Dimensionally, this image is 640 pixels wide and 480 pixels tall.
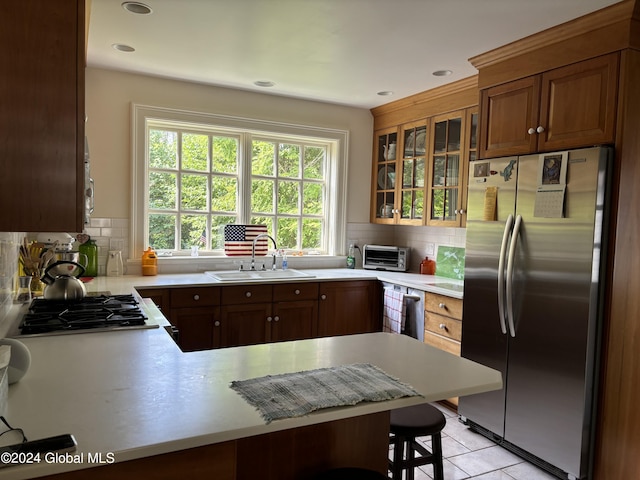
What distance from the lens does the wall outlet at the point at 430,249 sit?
421 cm

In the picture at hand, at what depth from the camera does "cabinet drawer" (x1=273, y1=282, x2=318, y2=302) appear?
11.8 ft

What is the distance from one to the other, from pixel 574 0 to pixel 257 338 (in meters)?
2.96

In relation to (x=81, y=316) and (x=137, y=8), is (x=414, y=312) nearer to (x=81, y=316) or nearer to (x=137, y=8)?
(x=81, y=316)

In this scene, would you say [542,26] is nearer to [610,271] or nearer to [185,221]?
[610,271]

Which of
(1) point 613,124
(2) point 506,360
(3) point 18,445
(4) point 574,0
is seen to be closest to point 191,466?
(3) point 18,445

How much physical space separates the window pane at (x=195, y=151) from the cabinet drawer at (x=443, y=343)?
7.81 feet

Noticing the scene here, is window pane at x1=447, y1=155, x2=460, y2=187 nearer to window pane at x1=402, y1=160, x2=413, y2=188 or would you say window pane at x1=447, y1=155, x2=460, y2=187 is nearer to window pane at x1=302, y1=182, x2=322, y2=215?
window pane at x1=402, y1=160, x2=413, y2=188

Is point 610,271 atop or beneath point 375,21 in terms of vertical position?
beneath

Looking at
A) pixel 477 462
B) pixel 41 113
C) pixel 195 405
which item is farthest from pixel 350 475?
pixel 477 462

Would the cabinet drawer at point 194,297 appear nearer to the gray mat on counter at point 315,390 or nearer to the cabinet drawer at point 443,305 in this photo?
the cabinet drawer at point 443,305

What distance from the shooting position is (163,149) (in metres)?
3.85

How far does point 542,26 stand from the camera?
95.3 inches

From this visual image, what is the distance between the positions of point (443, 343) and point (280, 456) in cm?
207

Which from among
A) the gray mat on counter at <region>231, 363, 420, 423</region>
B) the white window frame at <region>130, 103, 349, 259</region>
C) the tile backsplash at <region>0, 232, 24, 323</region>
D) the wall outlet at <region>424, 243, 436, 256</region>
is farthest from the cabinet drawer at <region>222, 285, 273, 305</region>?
the gray mat on counter at <region>231, 363, 420, 423</region>
